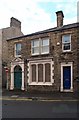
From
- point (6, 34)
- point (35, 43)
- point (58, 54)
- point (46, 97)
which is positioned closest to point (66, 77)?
point (58, 54)

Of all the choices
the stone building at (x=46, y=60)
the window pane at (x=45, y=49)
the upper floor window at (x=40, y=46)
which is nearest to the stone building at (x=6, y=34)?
the stone building at (x=46, y=60)

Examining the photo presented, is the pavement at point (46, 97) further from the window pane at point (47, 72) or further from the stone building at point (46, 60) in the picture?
the window pane at point (47, 72)

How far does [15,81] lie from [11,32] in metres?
10.8

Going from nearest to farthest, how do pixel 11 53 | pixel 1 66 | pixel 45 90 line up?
1. pixel 45 90
2. pixel 11 53
3. pixel 1 66

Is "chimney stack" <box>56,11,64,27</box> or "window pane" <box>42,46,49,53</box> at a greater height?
"chimney stack" <box>56,11,64,27</box>

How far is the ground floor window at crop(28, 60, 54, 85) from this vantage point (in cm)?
2218

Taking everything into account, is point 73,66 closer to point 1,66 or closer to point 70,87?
point 70,87

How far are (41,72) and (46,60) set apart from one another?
148cm

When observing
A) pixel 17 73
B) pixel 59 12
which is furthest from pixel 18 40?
pixel 59 12

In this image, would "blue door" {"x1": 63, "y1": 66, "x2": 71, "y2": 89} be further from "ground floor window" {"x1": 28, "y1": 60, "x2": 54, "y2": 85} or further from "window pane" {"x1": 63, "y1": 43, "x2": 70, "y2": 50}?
"window pane" {"x1": 63, "y1": 43, "x2": 70, "y2": 50}

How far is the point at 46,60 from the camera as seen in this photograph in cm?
2241

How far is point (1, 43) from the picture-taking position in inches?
1282

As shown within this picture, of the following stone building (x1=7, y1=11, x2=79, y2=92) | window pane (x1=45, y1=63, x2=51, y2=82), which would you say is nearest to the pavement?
stone building (x1=7, y1=11, x2=79, y2=92)

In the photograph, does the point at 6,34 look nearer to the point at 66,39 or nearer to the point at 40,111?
the point at 66,39
